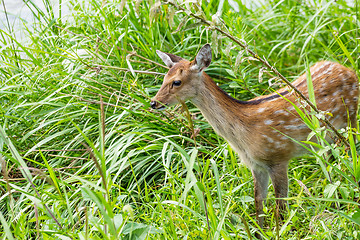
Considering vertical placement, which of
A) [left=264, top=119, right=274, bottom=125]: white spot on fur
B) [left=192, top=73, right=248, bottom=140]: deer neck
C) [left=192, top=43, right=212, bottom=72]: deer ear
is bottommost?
[left=264, top=119, right=274, bottom=125]: white spot on fur

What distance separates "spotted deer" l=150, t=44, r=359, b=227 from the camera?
11.6 ft

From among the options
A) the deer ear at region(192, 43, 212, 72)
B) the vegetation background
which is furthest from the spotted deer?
the vegetation background

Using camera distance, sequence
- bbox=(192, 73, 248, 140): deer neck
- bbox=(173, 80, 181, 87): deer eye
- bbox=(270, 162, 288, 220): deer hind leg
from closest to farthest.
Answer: bbox=(270, 162, 288, 220): deer hind leg
bbox=(192, 73, 248, 140): deer neck
bbox=(173, 80, 181, 87): deer eye

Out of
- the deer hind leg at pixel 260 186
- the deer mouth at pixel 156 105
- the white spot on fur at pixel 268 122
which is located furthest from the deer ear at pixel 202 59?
the deer hind leg at pixel 260 186

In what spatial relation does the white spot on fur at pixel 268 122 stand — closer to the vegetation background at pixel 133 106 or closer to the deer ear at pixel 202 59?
the vegetation background at pixel 133 106

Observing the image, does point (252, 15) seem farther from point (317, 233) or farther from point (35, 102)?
point (317, 233)

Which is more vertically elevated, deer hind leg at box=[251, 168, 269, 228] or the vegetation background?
the vegetation background

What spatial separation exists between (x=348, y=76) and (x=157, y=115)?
154cm

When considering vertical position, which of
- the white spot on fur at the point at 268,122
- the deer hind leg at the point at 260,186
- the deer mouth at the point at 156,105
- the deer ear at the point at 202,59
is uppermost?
the deer ear at the point at 202,59

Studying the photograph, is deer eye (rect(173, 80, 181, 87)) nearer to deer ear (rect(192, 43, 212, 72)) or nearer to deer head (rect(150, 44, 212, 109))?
deer head (rect(150, 44, 212, 109))

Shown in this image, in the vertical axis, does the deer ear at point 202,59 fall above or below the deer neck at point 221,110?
above

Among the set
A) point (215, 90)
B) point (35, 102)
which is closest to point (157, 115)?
point (215, 90)

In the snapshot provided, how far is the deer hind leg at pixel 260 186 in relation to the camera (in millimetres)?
3451

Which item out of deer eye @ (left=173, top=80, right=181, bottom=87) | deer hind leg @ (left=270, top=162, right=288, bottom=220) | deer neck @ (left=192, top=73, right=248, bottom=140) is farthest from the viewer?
deer eye @ (left=173, top=80, right=181, bottom=87)
